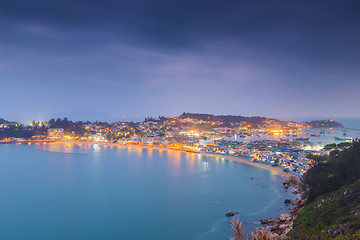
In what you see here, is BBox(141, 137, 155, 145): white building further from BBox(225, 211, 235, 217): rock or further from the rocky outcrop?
the rocky outcrop

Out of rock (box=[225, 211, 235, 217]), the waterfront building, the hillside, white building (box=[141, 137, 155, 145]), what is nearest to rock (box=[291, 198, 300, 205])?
the hillside

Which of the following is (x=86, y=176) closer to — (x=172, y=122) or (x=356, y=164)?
(x=356, y=164)

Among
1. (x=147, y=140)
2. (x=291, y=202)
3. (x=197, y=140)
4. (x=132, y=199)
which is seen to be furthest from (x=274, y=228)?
(x=147, y=140)

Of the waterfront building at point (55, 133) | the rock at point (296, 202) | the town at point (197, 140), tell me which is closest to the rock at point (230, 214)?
the rock at point (296, 202)

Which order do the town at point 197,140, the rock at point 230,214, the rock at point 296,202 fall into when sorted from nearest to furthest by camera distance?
the rock at point 230,214, the rock at point 296,202, the town at point 197,140

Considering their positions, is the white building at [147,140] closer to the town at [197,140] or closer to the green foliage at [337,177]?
the town at [197,140]

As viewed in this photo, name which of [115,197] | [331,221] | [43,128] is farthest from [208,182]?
[43,128]

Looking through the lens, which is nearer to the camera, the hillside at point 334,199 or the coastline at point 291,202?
the hillside at point 334,199

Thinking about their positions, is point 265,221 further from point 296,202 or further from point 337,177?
point 337,177
